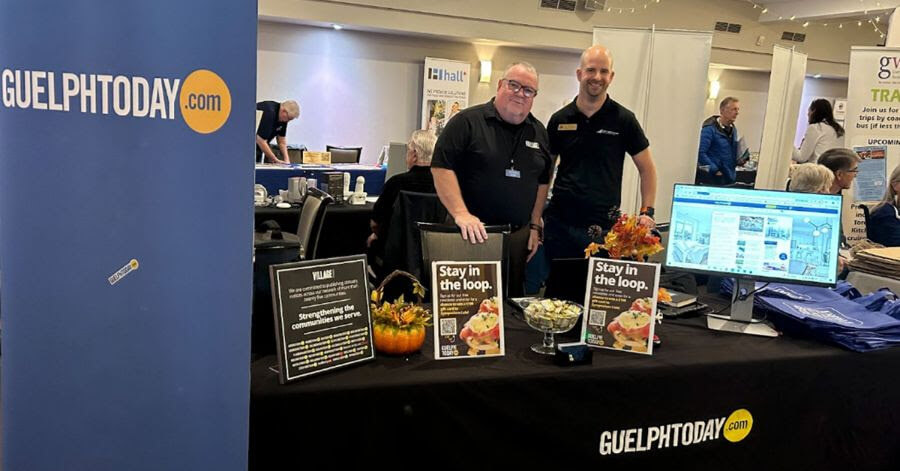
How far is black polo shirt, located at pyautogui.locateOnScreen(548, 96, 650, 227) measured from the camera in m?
3.28

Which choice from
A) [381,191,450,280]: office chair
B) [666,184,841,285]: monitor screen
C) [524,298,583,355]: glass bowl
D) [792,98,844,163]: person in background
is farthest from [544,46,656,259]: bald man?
[792,98,844,163]: person in background

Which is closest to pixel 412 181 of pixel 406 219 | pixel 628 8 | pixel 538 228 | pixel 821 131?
pixel 406 219

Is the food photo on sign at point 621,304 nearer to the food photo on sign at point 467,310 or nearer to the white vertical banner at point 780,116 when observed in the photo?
the food photo on sign at point 467,310

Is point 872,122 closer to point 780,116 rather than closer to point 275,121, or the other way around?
point 780,116

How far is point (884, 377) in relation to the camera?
2.13m

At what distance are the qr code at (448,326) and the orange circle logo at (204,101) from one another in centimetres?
81

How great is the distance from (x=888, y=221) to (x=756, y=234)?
6.50ft

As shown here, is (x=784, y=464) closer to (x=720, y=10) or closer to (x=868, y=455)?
(x=868, y=455)

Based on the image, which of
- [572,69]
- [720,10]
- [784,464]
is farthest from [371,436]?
[720,10]

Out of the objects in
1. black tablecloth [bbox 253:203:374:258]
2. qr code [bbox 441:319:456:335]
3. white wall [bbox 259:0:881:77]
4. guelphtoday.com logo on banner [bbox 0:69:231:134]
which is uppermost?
white wall [bbox 259:0:881:77]

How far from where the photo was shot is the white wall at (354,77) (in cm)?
917

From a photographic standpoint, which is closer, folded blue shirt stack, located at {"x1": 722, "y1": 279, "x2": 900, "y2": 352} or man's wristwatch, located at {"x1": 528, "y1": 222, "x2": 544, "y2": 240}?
folded blue shirt stack, located at {"x1": 722, "y1": 279, "x2": 900, "y2": 352}

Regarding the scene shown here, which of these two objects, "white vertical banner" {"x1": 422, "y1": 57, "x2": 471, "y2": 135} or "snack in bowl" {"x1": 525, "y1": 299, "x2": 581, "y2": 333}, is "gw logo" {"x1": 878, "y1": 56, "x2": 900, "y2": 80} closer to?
"snack in bowl" {"x1": 525, "y1": 299, "x2": 581, "y2": 333}

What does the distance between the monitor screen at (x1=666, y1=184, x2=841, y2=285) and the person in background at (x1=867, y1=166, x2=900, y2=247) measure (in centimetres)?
185
